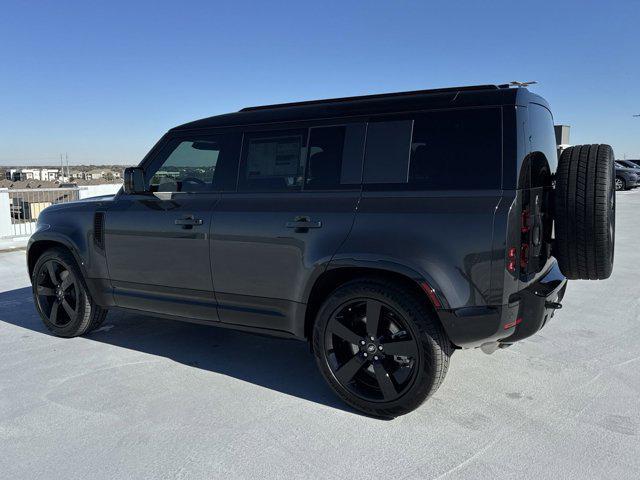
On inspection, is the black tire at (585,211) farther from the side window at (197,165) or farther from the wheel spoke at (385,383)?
the side window at (197,165)

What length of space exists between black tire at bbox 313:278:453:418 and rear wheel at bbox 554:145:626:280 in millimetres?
931

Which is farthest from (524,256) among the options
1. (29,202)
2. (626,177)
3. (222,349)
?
(626,177)

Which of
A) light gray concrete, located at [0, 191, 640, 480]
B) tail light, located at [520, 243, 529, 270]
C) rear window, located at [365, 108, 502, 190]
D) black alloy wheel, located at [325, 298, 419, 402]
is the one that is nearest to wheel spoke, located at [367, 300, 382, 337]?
black alloy wheel, located at [325, 298, 419, 402]

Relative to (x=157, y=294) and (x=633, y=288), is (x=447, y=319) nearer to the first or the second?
(x=157, y=294)

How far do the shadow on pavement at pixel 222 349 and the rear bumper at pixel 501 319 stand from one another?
929 millimetres

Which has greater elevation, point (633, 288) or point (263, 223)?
point (263, 223)

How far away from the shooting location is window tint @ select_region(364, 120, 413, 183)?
3.32 metres

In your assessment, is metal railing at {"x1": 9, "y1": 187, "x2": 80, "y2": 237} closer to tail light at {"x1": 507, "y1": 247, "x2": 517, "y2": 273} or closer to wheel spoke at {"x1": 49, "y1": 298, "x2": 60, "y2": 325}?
wheel spoke at {"x1": 49, "y1": 298, "x2": 60, "y2": 325}

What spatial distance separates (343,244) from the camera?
335cm

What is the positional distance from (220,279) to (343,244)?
1.09 m

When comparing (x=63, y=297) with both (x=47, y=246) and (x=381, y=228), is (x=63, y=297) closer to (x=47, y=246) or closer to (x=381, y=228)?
(x=47, y=246)

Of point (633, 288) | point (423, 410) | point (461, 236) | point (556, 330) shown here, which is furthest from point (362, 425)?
point (633, 288)

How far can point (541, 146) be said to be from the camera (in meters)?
3.40

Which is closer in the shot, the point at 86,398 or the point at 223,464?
the point at 223,464
